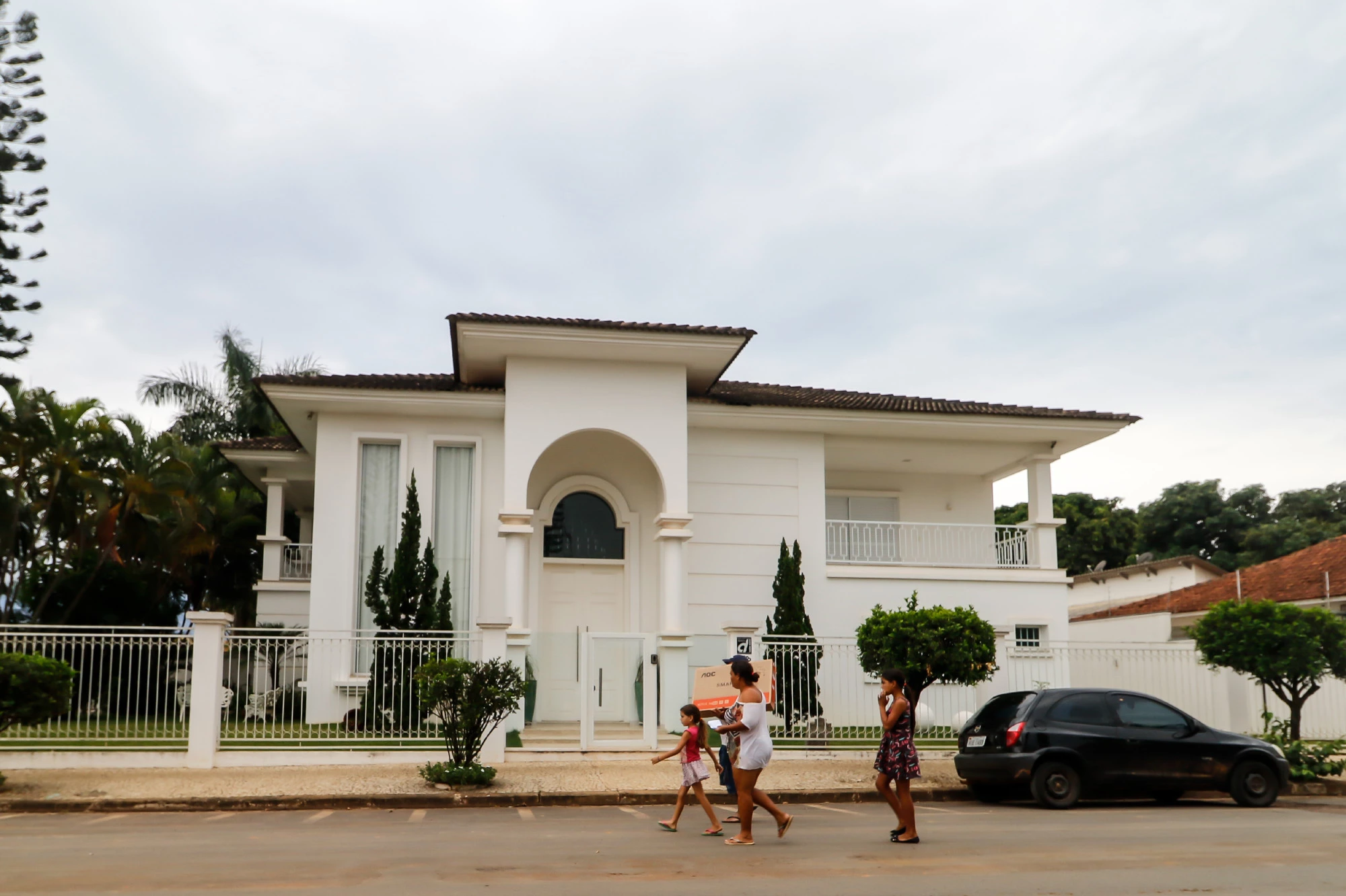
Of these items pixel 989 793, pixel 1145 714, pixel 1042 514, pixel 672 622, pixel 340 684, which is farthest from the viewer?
pixel 1042 514

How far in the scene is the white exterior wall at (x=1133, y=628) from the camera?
25.1 metres

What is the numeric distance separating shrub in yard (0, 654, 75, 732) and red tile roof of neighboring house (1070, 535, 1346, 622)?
21310mm

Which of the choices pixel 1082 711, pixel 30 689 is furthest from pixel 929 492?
pixel 30 689

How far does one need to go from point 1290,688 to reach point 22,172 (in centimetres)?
2447

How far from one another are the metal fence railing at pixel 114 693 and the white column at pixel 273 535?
657cm

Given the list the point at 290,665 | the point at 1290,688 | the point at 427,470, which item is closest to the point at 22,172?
the point at 427,470

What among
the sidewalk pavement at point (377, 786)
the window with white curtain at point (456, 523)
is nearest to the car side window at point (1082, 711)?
the sidewalk pavement at point (377, 786)

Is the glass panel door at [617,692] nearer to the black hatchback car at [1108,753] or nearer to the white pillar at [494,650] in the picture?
the white pillar at [494,650]

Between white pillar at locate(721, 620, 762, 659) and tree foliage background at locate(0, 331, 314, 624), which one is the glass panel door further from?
tree foliage background at locate(0, 331, 314, 624)

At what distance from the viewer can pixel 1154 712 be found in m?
12.8

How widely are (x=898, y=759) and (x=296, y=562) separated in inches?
598

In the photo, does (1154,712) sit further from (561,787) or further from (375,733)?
(375,733)

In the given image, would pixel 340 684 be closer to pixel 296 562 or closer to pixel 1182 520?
pixel 296 562

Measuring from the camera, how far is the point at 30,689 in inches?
480
